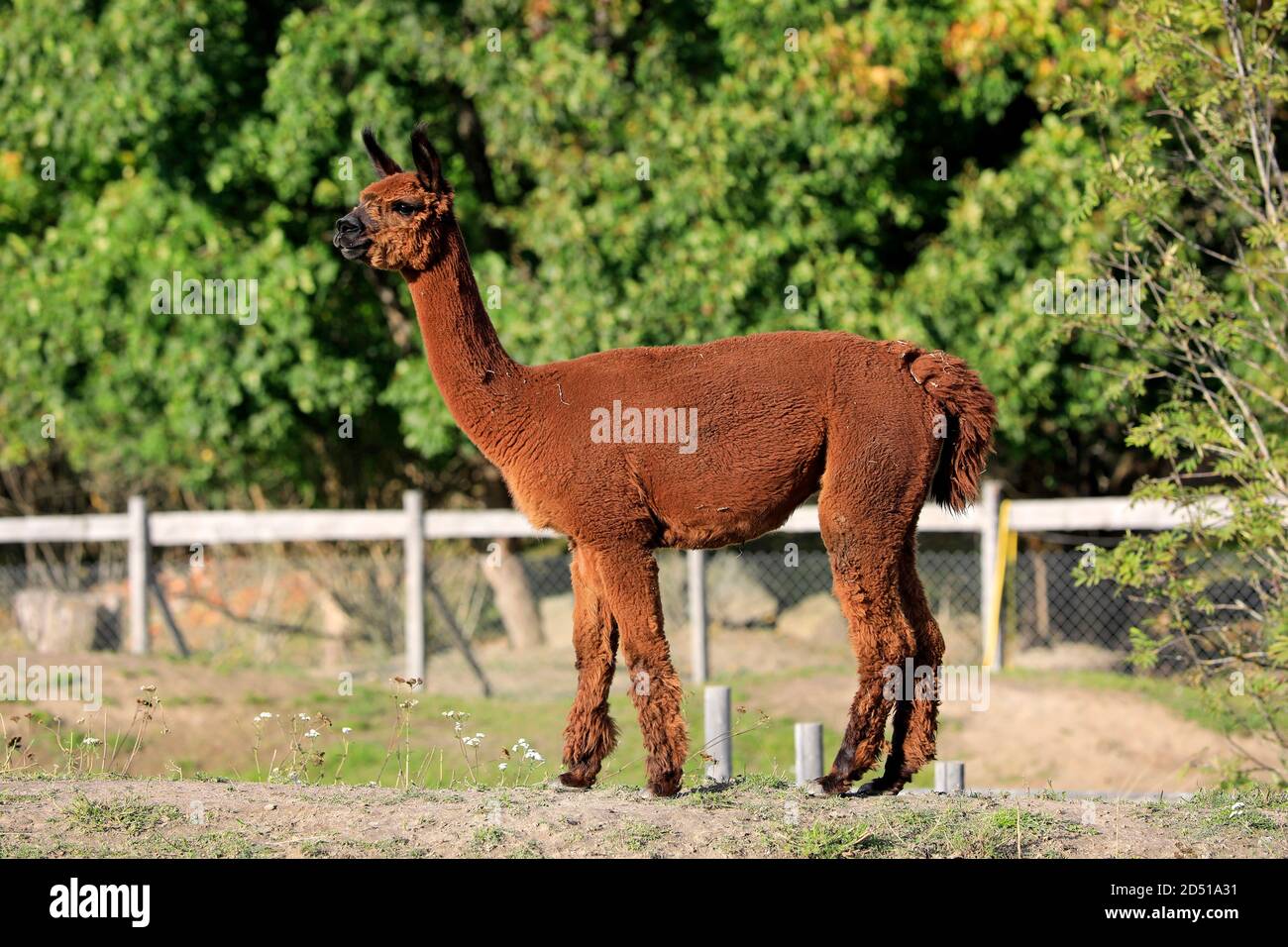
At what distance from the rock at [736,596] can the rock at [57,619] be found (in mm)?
6207

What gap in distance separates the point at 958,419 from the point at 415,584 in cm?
824

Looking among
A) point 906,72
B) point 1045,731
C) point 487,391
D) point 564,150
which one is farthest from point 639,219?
point 487,391

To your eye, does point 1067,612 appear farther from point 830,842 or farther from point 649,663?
point 830,842

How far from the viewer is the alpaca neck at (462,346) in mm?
6395

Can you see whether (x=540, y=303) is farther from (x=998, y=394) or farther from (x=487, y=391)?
(x=487, y=391)

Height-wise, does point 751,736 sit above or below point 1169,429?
below

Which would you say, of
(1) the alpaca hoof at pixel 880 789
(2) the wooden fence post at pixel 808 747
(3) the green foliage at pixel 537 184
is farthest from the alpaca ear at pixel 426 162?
(3) the green foliage at pixel 537 184

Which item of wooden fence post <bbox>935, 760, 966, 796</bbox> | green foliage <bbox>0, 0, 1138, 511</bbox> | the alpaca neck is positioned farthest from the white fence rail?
the alpaca neck

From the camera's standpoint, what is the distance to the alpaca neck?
6.39 meters

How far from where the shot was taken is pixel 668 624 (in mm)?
15438

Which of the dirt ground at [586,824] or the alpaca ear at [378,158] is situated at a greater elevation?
the alpaca ear at [378,158]

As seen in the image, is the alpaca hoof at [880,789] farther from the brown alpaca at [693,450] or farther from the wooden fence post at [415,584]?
the wooden fence post at [415,584]

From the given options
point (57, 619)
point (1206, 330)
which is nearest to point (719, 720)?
point (1206, 330)

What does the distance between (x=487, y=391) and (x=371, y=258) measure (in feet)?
2.26
